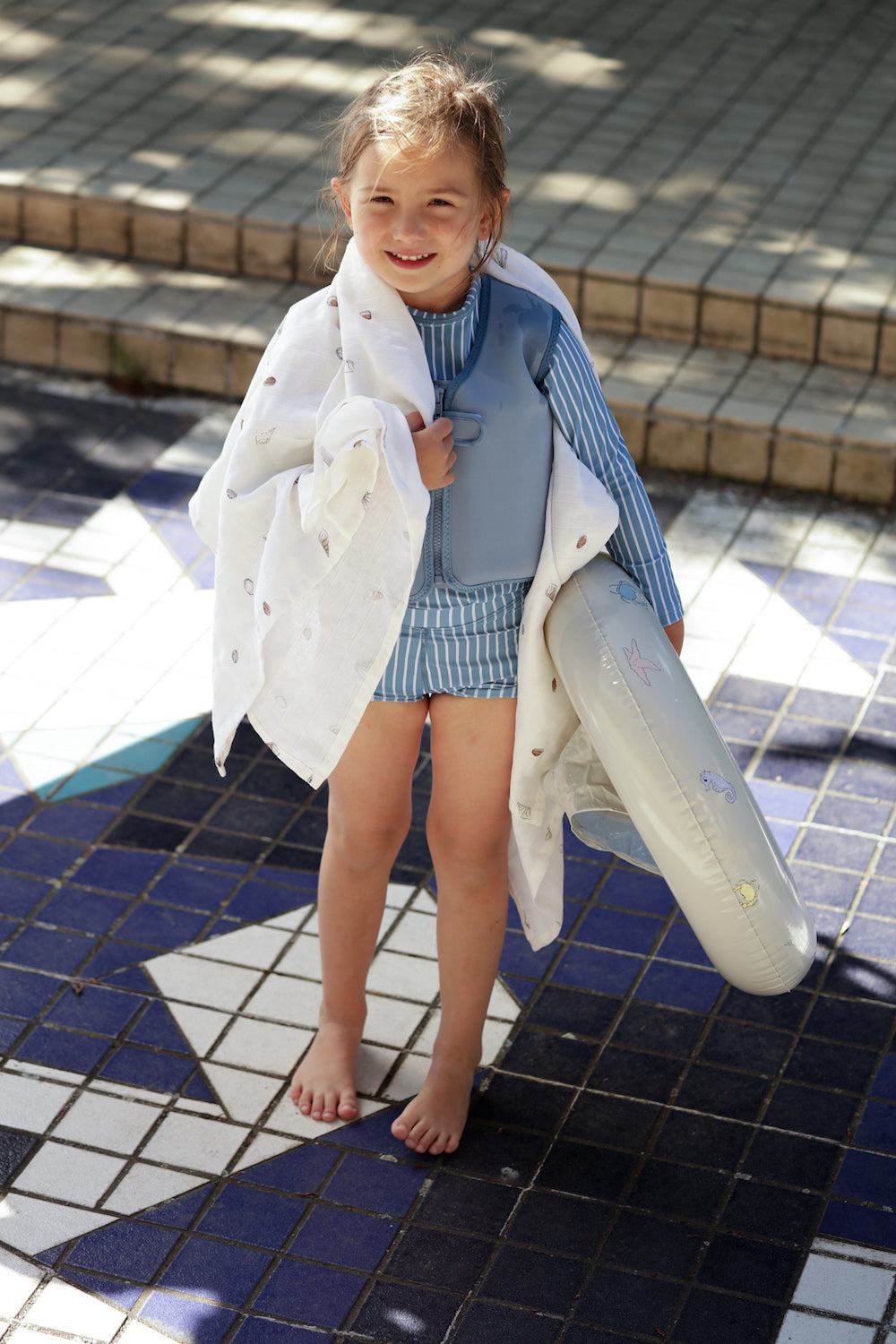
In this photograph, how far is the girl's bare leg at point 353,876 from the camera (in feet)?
9.78

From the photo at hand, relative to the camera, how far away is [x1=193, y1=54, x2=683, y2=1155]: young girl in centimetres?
261

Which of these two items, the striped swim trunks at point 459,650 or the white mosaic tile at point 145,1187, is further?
the white mosaic tile at point 145,1187

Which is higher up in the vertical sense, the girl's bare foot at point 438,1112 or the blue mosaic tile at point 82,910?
the girl's bare foot at point 438,1112

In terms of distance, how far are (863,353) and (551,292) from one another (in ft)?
10.4

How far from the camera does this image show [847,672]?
14.9 feet

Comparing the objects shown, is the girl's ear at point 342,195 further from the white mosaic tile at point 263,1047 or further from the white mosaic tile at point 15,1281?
the white mosaic tile at point 15,1281

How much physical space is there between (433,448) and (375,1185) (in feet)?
4.34

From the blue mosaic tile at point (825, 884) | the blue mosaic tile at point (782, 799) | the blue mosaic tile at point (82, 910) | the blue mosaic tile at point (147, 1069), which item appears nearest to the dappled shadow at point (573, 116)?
the blue mosaic tile at point (782, 799)

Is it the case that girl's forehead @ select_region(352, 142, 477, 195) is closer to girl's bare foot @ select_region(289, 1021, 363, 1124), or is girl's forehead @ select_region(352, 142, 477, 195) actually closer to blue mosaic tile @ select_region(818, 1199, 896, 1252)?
girl's bare foot @ select_region(289, 1021, 363, 1124)

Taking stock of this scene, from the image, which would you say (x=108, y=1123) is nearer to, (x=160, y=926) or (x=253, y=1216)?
(x=253, y=1216)

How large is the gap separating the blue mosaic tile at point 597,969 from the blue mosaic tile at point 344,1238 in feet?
2.39

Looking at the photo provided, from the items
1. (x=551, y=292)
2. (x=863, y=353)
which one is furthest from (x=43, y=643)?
(x=863, y=353)

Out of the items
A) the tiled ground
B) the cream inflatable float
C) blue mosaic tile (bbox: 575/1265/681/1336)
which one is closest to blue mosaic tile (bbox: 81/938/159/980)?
the tiled ground

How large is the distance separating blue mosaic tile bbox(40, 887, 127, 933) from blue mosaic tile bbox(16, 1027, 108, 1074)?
0.30 m
